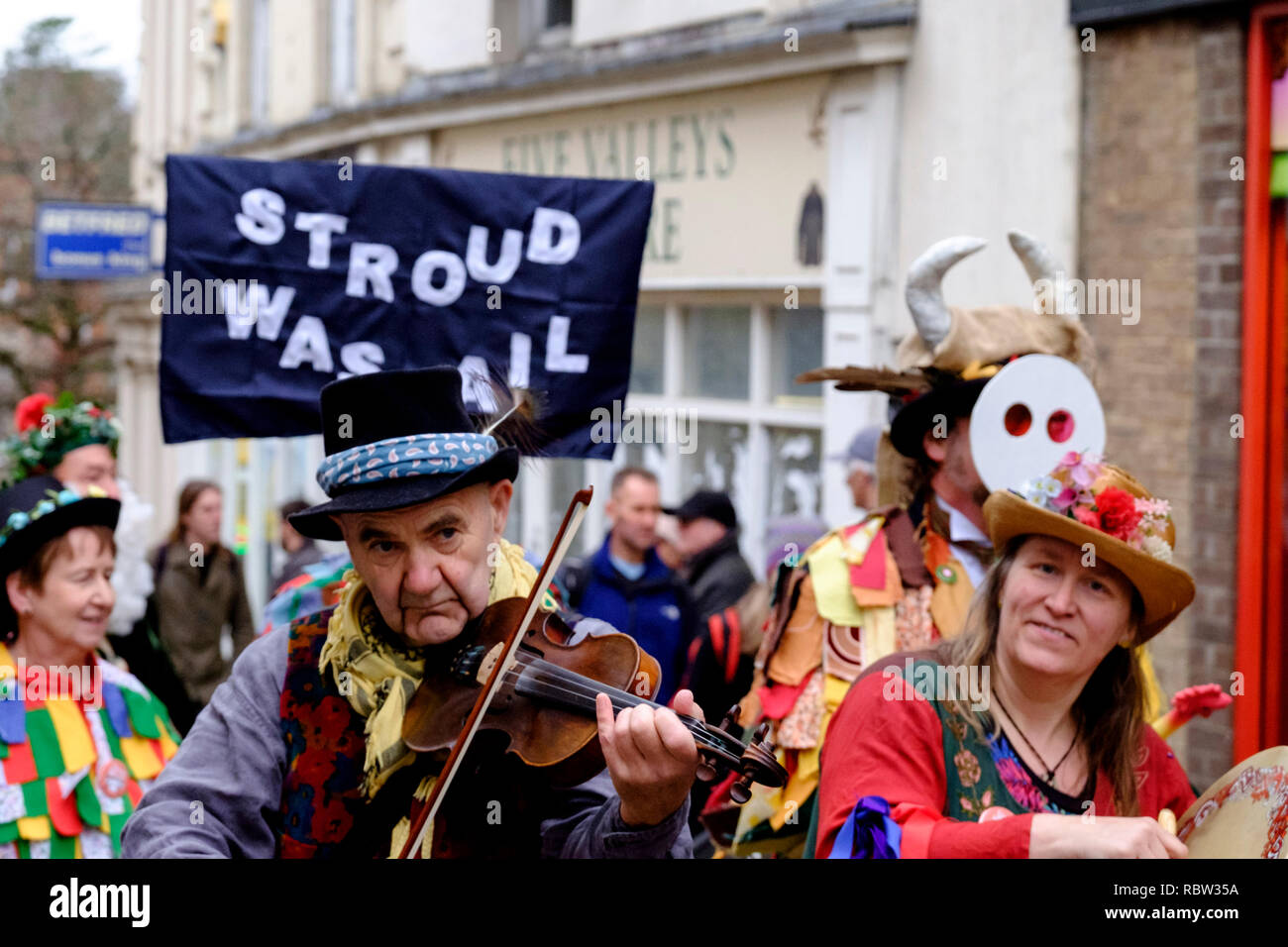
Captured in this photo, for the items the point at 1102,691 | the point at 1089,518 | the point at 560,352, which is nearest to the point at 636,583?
the point at 560,352

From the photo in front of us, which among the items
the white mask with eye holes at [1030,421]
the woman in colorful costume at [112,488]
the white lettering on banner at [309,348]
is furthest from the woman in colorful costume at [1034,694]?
the woman in colorful costume at [112,488]

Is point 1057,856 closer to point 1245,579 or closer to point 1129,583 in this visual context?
point 1129,583

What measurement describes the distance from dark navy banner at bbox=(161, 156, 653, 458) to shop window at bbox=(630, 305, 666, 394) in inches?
253

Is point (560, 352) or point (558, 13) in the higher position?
point (558, 13)

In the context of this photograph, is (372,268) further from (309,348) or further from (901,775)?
(901,775)

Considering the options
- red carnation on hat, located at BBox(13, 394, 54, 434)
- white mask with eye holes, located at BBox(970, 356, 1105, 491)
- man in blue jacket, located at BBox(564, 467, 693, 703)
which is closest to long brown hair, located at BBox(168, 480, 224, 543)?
red carnation on hat, located at BBox(13, 394, 54, 434)

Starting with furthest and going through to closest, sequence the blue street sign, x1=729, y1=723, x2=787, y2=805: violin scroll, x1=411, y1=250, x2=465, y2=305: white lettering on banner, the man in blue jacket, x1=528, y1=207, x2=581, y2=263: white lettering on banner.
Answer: the blue street sign, the man in blue jacket, x1=528, y1=207, x2=581, y2=263: white lettering on banner, x1=411, y1=250, x2=465, y2=305: white lettering on banner, x1=729, y1=723, x2=787, y2=805: violin scroll

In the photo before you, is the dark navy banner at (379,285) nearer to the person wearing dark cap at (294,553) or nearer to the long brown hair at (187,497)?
the person wearing dark cap at (294,553)

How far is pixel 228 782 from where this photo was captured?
8.29 ft

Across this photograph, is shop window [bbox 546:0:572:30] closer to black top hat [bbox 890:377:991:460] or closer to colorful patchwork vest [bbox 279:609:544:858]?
black top hat [bbox 890:377:991:460]

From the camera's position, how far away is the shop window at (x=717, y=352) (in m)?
10.4

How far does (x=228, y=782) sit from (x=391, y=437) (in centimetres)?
60

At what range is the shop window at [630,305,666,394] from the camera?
11.2m

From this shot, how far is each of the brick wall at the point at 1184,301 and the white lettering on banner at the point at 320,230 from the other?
3.99m
